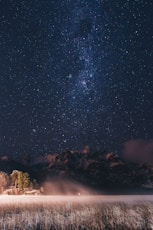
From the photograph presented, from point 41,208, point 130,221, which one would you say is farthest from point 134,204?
point 41,208

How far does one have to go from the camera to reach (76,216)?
69.8 m

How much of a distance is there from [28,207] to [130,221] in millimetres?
19518

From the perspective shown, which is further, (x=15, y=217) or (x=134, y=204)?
(x=134, y=204)

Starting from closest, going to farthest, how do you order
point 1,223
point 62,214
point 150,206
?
point 1,223 < point 62,214 < point 150,206

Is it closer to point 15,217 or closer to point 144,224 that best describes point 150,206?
point 144,224

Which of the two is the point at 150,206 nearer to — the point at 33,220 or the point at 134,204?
the point at 134,204

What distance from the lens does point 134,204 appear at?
3093 inches

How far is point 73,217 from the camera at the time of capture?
69.4 metres

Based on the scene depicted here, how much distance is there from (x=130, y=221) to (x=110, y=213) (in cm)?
404

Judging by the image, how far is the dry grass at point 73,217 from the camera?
6538 centimetres

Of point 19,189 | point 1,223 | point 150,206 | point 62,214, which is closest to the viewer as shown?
point 1,223

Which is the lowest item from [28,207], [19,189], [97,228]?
[97,228]

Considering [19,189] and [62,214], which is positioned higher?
[19,189]

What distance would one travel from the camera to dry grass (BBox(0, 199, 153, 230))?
2574 inches
